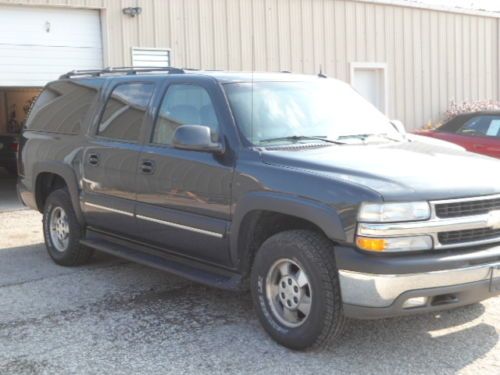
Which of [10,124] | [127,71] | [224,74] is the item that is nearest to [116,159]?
[127,71]

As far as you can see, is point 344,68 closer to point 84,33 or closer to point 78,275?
point 84,33

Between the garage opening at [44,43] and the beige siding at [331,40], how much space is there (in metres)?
0.24

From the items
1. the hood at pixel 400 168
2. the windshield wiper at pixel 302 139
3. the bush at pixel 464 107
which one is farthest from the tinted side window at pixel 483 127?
the bush at pixel 464 107

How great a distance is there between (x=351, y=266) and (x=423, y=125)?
14.2 meters

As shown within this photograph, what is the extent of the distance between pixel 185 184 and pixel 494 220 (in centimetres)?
217

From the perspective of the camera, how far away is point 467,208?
4.02 metres

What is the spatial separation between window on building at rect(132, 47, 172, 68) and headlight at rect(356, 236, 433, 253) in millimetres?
9132

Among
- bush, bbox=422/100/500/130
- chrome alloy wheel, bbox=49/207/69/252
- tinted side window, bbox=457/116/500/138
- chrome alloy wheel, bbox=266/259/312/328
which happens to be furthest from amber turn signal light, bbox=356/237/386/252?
bush, bbox=422/100/500/130

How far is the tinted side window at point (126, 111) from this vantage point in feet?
18.6

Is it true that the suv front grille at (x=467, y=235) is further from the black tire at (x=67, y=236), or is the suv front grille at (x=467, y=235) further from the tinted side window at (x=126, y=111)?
the black tire at (x=67, y=236)

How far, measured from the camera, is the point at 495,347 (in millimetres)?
4375

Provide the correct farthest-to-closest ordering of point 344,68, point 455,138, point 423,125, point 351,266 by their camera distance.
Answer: point 423,125
point 344,68
point 455,138
point 351,266

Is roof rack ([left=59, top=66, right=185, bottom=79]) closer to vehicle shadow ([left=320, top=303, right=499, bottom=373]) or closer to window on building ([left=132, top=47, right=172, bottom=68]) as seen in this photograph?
vehicle shadow ([left=320, top=303, right=499, bottom=373])

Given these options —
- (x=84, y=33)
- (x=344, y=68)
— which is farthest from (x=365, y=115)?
(x=344, y=68)
